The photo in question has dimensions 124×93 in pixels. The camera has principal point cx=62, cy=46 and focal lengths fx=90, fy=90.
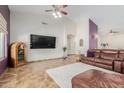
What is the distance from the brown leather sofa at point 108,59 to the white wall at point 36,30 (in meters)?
2.54

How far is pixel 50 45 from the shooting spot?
6.00 meters

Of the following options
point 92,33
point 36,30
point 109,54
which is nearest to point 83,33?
point 92,33

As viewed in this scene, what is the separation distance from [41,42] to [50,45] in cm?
A: 68

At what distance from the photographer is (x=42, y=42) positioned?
18.4ft

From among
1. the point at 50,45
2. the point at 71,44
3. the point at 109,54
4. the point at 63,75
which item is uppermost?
the point at 71,44

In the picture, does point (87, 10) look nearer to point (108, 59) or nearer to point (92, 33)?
point (92, 33)

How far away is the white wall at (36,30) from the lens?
483cm

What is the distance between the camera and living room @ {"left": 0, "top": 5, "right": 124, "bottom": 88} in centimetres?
304

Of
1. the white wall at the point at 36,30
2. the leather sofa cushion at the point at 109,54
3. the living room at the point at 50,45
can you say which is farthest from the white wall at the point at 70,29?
the leather sofa cushion at the point at 109,54

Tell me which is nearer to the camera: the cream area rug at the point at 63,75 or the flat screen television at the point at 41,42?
the cream area rug at the point at 63,75

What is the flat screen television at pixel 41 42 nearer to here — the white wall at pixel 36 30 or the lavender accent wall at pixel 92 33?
the white wall at pixel 36 30
